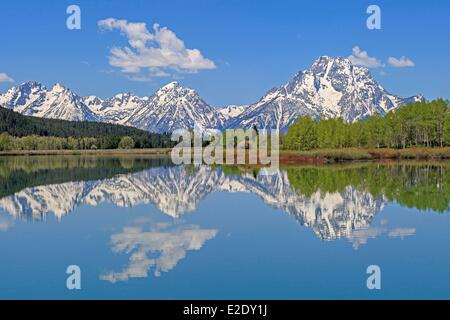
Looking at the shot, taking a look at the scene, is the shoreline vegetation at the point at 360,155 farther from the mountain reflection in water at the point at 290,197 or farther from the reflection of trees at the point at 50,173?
the mountain reflection in water at the point at 290,197

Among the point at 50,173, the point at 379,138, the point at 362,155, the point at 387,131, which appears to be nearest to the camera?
the point at 50,173

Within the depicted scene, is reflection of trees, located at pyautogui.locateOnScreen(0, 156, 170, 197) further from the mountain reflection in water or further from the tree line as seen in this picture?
the tree line

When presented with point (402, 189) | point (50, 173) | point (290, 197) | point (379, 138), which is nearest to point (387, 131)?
point (379, 138)

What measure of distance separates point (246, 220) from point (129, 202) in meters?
11.7

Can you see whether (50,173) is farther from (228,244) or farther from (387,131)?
(387,131)

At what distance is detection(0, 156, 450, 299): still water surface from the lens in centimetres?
1664

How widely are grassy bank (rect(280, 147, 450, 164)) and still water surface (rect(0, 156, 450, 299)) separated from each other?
2506 inches

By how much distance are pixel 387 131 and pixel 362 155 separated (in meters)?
17.9

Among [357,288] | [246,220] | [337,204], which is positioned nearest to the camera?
[357,288]

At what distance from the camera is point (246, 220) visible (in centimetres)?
3008

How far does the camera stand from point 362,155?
109m
